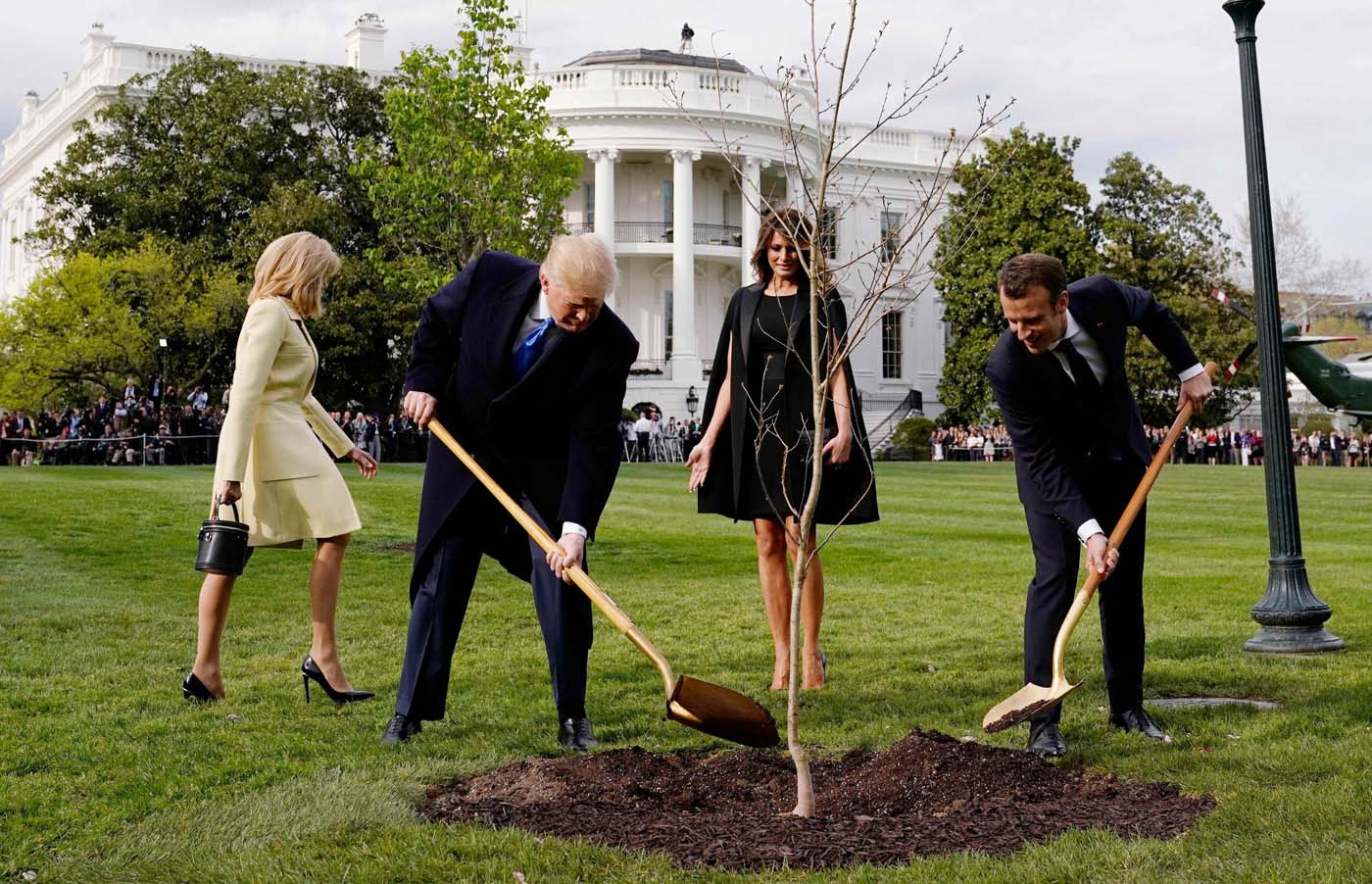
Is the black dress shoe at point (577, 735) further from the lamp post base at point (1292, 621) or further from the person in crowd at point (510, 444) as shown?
the lamp post base at point (1292, 621)

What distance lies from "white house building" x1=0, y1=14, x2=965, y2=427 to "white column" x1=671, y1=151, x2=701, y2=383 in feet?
0.15

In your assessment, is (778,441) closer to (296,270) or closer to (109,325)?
(296,270)

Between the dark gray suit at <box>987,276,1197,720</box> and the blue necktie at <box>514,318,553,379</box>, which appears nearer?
the dark gray suit at <box>987,276,1197,720</box>

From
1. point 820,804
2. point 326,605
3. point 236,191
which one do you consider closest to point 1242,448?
point 236,191

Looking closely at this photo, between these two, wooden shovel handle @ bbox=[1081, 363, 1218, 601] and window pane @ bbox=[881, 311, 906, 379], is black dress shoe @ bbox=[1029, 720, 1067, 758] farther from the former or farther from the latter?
window pane @ bbox=[881, 311, 906, 379]

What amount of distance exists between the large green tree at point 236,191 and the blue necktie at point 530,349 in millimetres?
35490

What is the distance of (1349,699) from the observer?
6219mm

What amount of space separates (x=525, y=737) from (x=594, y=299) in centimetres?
170

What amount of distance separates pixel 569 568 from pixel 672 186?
48.6 metres

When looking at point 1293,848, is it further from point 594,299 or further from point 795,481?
point 795,481

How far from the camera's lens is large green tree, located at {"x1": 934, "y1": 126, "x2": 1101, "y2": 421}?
48000mm

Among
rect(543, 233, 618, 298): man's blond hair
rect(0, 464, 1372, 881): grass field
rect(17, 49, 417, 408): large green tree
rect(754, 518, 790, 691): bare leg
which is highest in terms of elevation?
rect(17, 49, 417, 408): large green tree

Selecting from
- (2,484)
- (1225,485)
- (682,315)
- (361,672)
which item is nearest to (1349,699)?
(361,672)

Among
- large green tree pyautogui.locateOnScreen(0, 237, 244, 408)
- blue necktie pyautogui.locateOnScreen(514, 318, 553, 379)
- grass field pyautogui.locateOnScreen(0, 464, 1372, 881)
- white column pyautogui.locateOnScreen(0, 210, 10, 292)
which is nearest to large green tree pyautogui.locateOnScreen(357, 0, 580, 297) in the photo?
grass field pyautogui.locateOnScreen(0, 464, 1372, 881)
